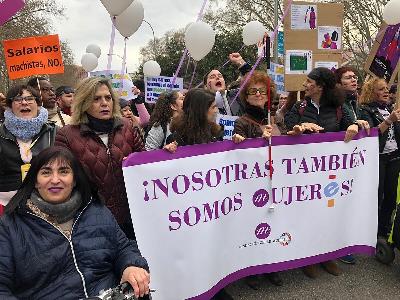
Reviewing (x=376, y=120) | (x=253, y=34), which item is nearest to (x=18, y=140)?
(x=376, y=120)

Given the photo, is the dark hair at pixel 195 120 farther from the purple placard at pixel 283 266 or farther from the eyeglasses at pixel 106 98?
the purple placard at pixel 283 266

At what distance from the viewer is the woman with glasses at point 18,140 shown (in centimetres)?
323

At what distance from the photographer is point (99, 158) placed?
2836mm

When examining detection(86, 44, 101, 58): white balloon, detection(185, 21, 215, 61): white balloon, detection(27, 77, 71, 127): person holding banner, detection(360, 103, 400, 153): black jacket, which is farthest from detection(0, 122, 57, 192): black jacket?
detection(86, 44, 101, 58): white balloon

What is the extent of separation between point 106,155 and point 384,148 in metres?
2.74

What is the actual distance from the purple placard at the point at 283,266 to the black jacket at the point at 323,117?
1.07 meters

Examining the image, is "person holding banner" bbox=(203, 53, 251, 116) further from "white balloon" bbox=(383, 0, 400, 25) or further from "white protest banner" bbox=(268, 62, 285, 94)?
"white protest banner" bbox=(268, 62, 285, 94)

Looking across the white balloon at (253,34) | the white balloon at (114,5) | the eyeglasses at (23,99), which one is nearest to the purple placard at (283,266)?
the eyeglasses at (23,99)

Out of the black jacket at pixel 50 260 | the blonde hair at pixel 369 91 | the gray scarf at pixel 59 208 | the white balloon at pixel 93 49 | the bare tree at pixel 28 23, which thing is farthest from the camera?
the bare tree at pixel 28 23

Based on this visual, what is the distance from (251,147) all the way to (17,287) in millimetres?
1956

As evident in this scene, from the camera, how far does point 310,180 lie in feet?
12.1

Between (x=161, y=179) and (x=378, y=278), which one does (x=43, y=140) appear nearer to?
(x=161, y=179)

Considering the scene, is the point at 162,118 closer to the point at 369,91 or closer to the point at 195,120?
the point at 195,120

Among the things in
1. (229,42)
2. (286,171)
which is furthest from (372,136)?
(229,42)
